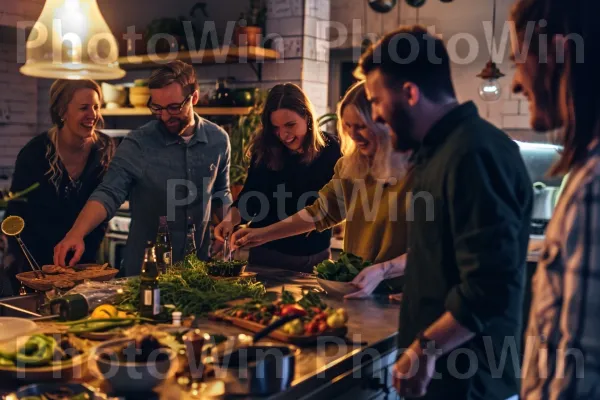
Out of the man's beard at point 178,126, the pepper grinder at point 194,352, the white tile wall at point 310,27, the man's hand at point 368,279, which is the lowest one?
the pepper grinder at point 194,352

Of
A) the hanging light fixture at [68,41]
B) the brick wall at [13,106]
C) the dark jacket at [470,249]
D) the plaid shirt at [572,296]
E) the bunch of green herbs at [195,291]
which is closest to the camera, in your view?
the plaid shirt at [572,296]

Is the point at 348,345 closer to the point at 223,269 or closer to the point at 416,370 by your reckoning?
the point at 416,370

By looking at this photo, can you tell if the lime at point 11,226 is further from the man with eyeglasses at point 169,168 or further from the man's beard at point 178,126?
the man's beard at point 178,126

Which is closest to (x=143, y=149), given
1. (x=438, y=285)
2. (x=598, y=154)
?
(x=438, y=285)

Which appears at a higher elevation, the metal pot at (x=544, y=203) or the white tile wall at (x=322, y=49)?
the white tile wall at (x=322, y=49)

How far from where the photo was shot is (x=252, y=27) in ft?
16.8

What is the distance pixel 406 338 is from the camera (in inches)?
76.4

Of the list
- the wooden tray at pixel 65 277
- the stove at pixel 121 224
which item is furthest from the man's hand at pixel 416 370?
the stove at pixel 121 224

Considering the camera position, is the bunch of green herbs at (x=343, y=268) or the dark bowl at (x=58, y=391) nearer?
the dark bowl at (x=58, y=391)

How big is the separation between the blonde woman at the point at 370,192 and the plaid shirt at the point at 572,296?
108cm

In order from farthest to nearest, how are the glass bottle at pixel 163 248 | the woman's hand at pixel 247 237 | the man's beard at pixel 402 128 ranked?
the woman's hand at pixel 247 237 < the glass bottle at pixel 163 248 < the man's beard at pixel 402 128

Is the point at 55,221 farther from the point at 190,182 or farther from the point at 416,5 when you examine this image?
the point at 416,5

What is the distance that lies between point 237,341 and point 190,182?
1858 millimetres

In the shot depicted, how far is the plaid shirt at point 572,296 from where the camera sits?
132cm
